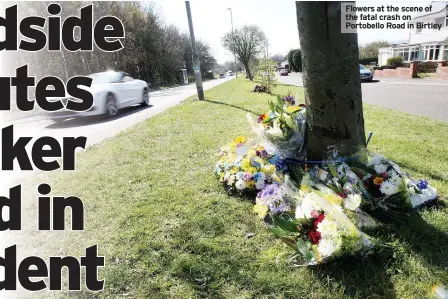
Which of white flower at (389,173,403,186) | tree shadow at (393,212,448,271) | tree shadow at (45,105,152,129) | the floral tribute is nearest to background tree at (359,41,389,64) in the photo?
tree shadow at (45,105,152,129)

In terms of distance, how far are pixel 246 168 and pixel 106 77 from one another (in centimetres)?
833

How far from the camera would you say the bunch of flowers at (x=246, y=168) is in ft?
10.8

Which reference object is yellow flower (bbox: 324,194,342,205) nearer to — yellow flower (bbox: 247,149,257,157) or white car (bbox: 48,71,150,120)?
yellow flower (bbox: 247,149,257,157)

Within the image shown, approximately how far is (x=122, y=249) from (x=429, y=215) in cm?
258

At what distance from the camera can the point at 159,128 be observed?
7.10 m

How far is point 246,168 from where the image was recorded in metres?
3.42

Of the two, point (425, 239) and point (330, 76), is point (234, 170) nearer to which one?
point (330, 76)

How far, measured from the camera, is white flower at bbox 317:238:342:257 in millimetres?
2046

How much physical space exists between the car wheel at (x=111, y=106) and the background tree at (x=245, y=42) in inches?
1219

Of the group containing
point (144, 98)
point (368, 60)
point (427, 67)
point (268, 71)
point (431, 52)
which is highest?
point (268, 71)

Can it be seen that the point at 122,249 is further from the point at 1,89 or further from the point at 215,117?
the point at 215,117

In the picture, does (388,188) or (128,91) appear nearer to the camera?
(388,188)

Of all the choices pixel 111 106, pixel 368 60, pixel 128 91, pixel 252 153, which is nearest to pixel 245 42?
pixel 368 60

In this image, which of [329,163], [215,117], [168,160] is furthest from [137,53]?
[329,163]
